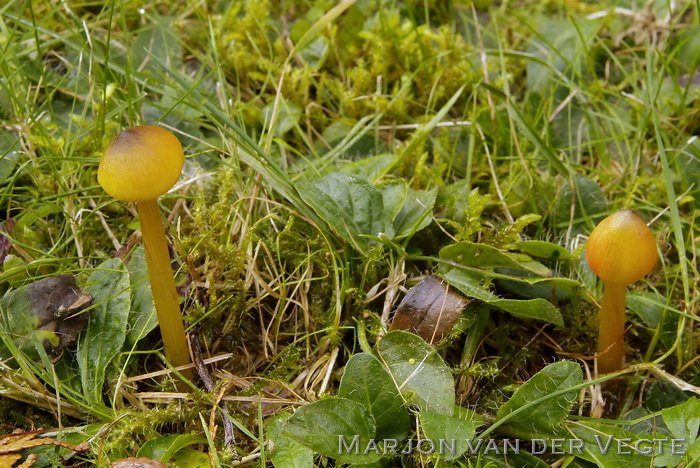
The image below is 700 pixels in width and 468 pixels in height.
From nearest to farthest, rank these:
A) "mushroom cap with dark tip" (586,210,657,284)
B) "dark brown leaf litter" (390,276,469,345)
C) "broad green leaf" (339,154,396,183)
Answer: "mushroom cap with dark tip" (586,210,657,284)
"dark brown leaf litter" (390,276,469,345)
"broad green leaf" (339,154,396,183)

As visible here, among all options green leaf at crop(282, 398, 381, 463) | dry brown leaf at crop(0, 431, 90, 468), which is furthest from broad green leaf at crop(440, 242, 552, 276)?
dry brown leaf at crop(0, 431, 90, 468)

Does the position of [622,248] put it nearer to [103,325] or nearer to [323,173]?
[323,173]

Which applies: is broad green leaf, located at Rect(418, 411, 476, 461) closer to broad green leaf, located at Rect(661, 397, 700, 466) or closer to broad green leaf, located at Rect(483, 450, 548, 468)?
broad green leaf, located at Rect(483, 450, 548, 468)

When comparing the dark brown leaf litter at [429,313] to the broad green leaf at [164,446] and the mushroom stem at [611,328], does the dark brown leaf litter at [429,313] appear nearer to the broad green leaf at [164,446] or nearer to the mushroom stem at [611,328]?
the mushroom stem at [611,328]

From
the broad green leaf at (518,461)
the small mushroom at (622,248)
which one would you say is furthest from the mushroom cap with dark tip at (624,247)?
the broad green leaf at (518,461)

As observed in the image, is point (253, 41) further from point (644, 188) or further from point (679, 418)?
point (679, 418)

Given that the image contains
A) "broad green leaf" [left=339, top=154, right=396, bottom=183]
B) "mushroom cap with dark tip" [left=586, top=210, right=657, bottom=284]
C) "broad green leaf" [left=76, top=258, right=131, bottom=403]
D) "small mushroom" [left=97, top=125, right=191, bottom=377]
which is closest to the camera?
"small mushroom" [left=97, top=125, right=191, bottom=377]

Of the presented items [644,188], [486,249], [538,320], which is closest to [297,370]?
[486,249]
